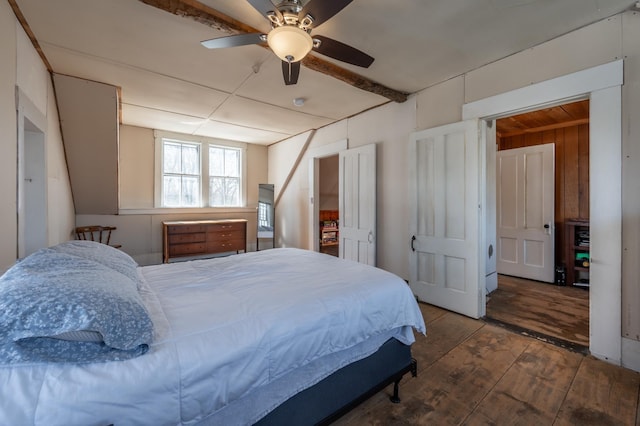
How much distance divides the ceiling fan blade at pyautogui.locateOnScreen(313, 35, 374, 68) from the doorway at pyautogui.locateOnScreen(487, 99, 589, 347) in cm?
284

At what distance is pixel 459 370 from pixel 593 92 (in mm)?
2370

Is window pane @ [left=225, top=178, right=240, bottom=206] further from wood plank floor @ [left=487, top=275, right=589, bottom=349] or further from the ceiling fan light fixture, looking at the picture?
wood plank floor @ [left=487, top=275, right=589, bottom=349]

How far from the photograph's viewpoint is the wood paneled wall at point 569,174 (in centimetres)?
405

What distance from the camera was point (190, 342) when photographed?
3.40 ft

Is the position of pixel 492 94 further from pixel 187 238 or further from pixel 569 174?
pixel 187 238

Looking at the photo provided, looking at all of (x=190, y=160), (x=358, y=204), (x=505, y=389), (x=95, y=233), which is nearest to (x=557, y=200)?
(x=358, y=204)

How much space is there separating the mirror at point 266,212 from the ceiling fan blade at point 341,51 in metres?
4.28

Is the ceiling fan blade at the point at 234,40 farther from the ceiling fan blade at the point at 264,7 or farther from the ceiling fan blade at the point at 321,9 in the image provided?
the ceiling fan blade at the point at 321,9

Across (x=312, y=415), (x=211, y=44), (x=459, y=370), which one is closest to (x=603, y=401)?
(x=459, y=370)

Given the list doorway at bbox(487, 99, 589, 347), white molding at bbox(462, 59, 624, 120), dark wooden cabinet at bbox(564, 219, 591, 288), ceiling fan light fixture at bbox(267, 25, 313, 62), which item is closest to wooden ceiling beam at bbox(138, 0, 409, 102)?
ceiling fan light fixture at bbox(267, 25, 313, 62)

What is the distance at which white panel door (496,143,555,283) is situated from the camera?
4.02 metres

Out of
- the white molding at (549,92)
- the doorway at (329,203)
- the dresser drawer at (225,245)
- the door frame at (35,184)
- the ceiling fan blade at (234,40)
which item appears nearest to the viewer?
the ceiling fan blade at (234,40)

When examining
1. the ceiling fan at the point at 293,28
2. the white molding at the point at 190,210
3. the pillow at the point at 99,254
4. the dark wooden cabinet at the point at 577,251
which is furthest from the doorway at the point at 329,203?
the pillow at the point at 99,254

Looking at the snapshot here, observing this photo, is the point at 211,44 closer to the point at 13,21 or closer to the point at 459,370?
the point at 13,21
